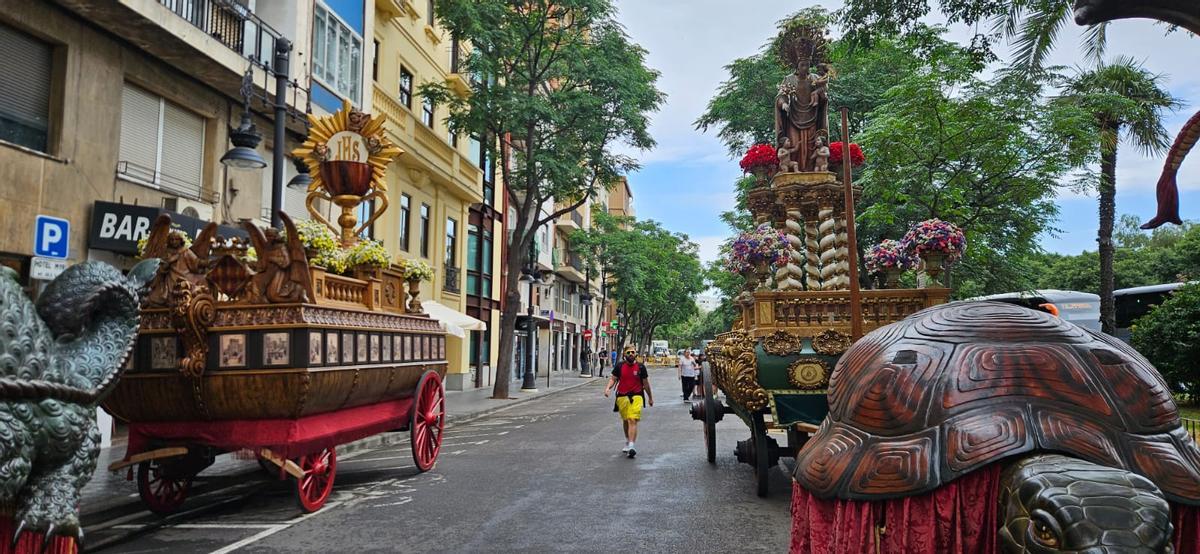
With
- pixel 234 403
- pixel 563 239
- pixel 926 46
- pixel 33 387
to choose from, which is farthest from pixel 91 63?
pixel 563 239

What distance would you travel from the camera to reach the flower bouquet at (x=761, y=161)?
10188 mm

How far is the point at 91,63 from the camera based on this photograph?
35.9ft

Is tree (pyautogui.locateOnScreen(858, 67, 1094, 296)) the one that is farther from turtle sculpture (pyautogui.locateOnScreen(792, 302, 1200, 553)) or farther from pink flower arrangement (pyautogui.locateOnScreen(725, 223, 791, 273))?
turtle sculpture (pyautogui.locateOnScreen(792, 302, 1200, 553))

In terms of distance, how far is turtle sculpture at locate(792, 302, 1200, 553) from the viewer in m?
1.97

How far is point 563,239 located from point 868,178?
35.5 meters

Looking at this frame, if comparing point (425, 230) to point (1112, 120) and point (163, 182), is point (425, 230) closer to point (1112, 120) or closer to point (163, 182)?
point (163, 182)

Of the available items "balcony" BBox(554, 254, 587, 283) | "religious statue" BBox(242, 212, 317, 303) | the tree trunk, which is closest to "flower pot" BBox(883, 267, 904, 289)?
"religious statue" BBox(242, 212, 317, 303)

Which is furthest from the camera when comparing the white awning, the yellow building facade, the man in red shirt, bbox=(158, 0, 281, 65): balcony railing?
the yellow building facade

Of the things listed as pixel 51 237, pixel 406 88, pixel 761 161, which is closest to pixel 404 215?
pixel 406 88

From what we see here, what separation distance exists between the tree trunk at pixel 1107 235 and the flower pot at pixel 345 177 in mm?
16309

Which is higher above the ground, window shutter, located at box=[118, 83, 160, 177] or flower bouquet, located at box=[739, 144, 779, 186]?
window shutter, located at box=[118, 83, 160, 177]

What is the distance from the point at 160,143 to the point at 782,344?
10.6 m

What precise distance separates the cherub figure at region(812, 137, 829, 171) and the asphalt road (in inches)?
149

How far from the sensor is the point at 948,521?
232 centimetres
